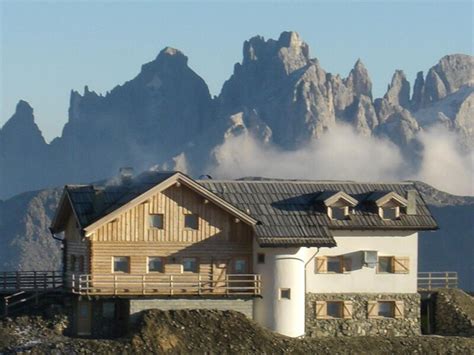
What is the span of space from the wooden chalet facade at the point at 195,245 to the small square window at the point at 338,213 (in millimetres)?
52

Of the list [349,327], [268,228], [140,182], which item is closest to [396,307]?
[349,327]

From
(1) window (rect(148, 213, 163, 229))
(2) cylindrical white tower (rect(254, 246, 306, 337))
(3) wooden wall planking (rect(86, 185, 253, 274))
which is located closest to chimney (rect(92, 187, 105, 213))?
(3) wooden wall planking (rect(86, 185, 253, 274))

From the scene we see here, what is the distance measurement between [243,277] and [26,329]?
1159cm

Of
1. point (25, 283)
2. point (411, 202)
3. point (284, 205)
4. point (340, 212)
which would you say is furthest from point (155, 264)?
point (411, 202)

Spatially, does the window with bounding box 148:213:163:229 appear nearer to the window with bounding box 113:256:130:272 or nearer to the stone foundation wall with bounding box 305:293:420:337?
the window with bounding box 113:256:130:272

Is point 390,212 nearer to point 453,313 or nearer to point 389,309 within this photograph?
point 389,309

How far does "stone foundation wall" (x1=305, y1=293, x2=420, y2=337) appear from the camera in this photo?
89500 millimetres

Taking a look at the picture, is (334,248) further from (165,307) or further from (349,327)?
(165,307)

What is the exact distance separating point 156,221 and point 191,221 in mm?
1847

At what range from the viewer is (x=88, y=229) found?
3342 inches

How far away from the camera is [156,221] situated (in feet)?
285

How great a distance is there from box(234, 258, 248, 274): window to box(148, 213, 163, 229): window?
4352 mm

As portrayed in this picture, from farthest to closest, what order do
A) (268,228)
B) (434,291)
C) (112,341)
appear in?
(434,291)
(268,228)
(112,341)

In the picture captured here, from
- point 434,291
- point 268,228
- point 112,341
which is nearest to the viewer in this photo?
point 112,341
